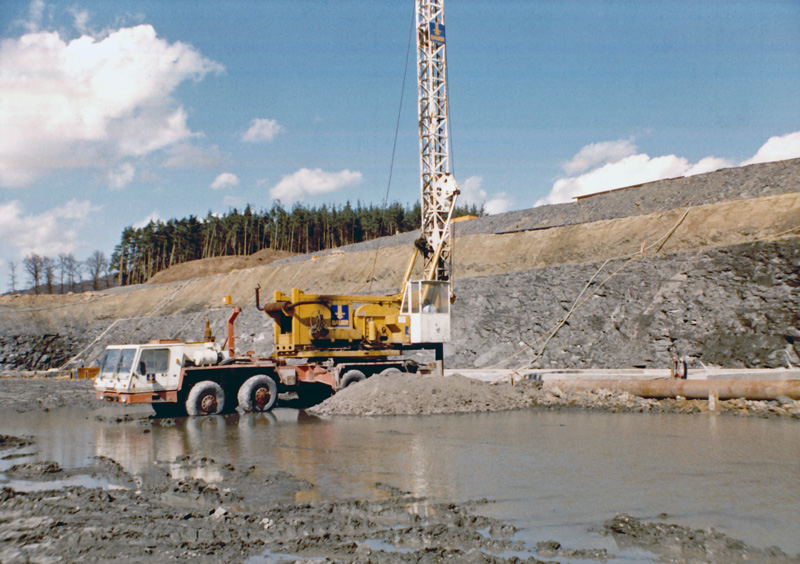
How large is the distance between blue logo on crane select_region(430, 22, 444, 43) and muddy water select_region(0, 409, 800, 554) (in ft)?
55.1

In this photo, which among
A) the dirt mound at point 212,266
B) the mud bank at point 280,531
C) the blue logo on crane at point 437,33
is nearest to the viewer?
the mud bank at point 280,531

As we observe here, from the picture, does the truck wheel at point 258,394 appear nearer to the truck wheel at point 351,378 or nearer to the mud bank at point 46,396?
the truck wheel at point 351,378

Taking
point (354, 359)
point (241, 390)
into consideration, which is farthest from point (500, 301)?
point (241, 390)

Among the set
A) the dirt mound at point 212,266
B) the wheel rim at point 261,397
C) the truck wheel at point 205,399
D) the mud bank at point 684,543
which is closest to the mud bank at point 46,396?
the truck wheel at point 205,399

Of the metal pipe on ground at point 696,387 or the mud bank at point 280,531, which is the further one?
the metal pipe on ground at point 696,387

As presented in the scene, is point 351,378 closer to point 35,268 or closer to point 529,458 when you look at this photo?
point 529,458

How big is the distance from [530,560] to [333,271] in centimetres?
4506

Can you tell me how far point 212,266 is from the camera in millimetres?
75312

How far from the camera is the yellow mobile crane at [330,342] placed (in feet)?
62.4

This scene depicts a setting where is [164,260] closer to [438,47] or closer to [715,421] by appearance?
[438,47]

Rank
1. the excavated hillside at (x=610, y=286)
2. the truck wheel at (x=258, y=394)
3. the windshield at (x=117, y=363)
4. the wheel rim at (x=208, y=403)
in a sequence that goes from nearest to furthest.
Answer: the windshield at (x=117, y=363) < the wheel rim at (x=208, y=403) < the truck wheel at (x=258, y=394) < the excavated hillside at (x=610, y=286)

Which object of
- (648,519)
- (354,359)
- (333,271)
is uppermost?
(333,271)

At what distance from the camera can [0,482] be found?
10.7 m

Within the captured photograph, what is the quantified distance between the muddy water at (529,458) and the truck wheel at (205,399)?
0.60 m
